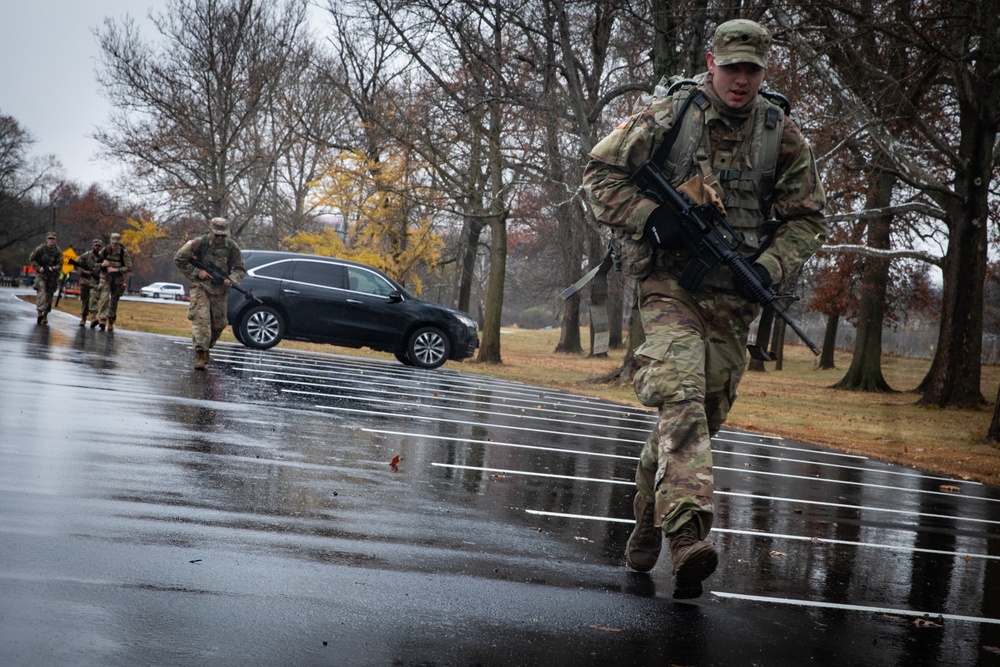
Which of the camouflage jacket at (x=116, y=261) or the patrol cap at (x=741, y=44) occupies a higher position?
the patrol cap at (x=741, y=44)

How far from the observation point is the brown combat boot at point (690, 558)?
393cm

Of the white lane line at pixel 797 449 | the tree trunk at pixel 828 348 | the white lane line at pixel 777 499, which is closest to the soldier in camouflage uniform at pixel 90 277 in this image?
the white lane line at pixel 797 449

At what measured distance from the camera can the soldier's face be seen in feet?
15.0

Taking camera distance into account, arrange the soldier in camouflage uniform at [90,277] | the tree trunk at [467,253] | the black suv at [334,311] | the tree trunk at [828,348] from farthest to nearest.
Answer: the tree trunk at [828,348], the tree trunk at [467,253], the soldier in camouflage uniform at [90,277], the black suv at [334,311]

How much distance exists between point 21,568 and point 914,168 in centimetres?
1865

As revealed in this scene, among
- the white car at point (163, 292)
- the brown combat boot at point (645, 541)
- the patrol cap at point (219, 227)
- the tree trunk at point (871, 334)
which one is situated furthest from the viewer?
the white car at point (163, 292)

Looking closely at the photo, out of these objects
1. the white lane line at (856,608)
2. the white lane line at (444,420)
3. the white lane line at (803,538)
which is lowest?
the white lane line at (856,608)

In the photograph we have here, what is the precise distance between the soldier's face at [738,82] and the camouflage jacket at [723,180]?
10cm

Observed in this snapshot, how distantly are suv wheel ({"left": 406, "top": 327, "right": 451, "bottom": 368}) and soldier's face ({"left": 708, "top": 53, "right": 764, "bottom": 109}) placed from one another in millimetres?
15410

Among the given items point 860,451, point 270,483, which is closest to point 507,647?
point 270,483

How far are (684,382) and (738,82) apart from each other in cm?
143

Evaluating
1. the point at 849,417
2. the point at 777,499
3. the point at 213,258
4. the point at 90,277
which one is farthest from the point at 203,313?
the point at 849,417

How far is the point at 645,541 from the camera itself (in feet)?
15.2

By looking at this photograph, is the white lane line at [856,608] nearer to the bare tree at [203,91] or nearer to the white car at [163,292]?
the bare tree at [203,91]
